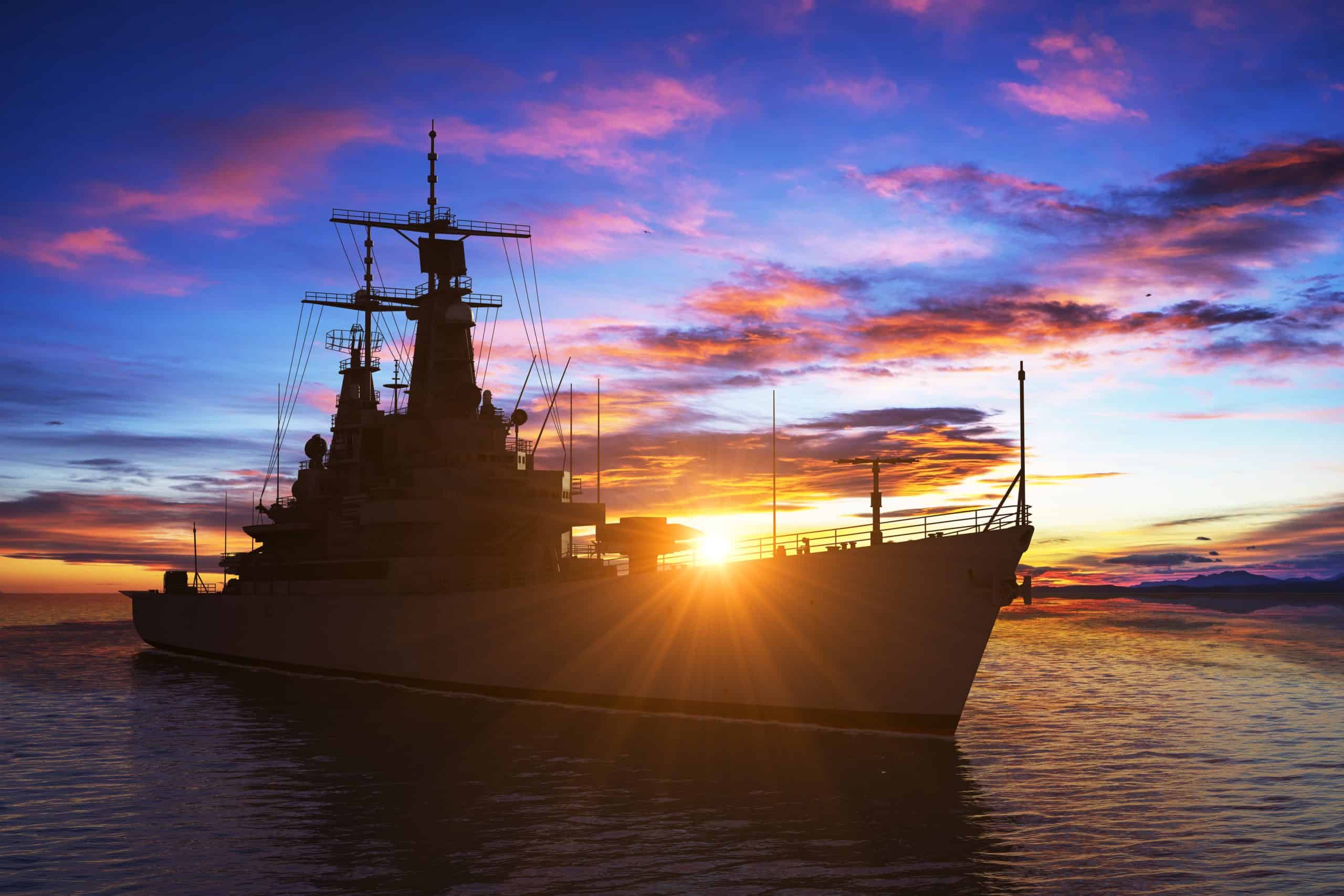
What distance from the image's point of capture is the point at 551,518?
39.6 meters

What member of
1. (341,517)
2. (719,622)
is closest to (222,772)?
(719,622)

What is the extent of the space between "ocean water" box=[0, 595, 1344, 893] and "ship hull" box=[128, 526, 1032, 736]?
877 mm

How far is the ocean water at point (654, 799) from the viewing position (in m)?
14.9

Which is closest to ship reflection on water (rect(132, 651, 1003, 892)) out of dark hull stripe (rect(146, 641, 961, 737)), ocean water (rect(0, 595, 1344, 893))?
ocean water (rect(0, 595, 1344, 893))

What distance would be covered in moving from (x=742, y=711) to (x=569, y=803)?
8.91m

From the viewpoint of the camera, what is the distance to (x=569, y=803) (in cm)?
1914

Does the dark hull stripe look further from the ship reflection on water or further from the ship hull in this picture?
the ship reflection on water

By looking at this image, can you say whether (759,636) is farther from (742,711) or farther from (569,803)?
(569,803)

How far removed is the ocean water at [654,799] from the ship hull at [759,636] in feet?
2.88

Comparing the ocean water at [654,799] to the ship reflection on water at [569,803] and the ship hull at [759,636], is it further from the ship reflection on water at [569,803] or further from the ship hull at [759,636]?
the ship hull at [759,636]

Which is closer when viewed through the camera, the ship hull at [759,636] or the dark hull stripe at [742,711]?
the ship hull at [759,636]

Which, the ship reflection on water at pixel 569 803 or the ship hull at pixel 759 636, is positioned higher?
the ship hull at pixel 759 636

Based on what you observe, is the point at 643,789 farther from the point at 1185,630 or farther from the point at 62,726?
the point at 1185,630

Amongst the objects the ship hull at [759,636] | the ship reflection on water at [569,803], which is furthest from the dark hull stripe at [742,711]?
the ship reflection on water at [569,803]
